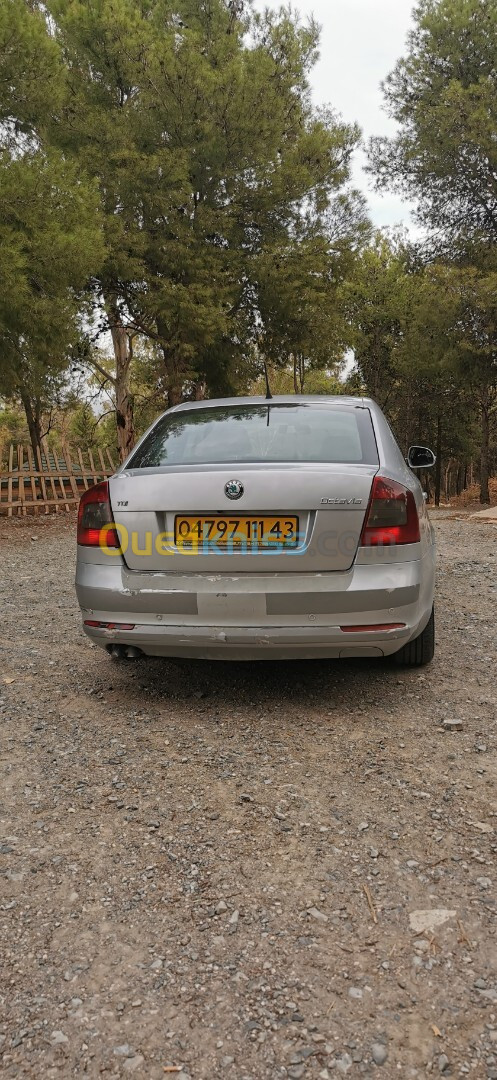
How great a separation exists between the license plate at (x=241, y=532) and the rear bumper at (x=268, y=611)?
0.47 feet

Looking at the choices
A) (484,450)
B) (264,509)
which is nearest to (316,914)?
(264,509)

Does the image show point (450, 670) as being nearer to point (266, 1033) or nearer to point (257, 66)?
point (266, 1033)

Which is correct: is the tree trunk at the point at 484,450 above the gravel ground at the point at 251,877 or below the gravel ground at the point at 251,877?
below

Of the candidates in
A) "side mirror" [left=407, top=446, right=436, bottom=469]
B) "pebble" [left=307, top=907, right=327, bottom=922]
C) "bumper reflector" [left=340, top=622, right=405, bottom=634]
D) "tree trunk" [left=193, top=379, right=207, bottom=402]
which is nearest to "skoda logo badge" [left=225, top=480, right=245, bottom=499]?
"bumper reflector" [left=340, top=622, right=405, bottom=634]

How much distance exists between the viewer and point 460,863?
86.7 inches

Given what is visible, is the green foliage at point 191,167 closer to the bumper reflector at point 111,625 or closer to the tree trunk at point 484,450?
the tree trunk at point 484,450

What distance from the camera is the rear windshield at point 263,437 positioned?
11.6 ft

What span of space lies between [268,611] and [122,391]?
66.5ft

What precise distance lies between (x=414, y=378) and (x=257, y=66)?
16.5m

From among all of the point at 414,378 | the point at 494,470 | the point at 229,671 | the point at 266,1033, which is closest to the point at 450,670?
the point at 229,671

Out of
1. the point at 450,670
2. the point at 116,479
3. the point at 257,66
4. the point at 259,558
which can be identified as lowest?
the point at 450,670

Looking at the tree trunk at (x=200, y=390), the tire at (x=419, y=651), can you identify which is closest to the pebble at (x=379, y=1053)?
the tire at (x=419, y=651)

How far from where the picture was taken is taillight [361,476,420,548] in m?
3.20

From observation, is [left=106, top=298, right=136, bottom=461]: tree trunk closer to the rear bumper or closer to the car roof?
the car roof
